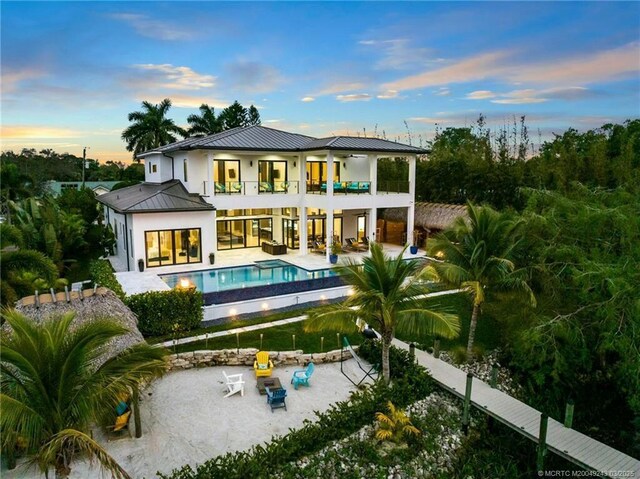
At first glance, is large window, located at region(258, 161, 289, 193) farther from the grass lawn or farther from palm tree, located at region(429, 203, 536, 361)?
palm tree, located at region(429, 203, 536, 361)

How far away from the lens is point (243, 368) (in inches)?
503

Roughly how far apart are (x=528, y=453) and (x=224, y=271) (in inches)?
602

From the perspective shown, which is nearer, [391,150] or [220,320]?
[220,320]

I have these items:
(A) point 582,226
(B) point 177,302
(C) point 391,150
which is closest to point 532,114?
(C) point 391,150

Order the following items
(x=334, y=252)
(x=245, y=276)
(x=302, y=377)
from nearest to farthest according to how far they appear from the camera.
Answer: (x=302, y=377), (x=245, y=276), (x=334, y=252)

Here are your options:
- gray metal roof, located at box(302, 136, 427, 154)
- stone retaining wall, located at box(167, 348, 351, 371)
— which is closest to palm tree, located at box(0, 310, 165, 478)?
stone retaining wall, located at box(167, 348, 351, 371)

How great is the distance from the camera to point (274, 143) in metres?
25.9

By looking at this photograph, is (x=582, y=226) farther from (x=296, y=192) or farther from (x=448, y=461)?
(x=296, y=192)

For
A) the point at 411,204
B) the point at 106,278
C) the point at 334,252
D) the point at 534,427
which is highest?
the point at 411,204

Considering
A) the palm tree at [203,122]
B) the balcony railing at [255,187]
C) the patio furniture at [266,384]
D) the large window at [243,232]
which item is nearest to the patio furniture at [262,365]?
Result: the patio furniture at [266,384]

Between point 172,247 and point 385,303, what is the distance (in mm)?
15202

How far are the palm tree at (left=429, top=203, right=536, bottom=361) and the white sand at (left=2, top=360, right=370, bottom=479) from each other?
402cm

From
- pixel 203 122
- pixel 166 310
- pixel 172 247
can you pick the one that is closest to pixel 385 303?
pixel 166 310

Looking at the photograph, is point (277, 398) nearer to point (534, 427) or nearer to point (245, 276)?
point (534, 427)
